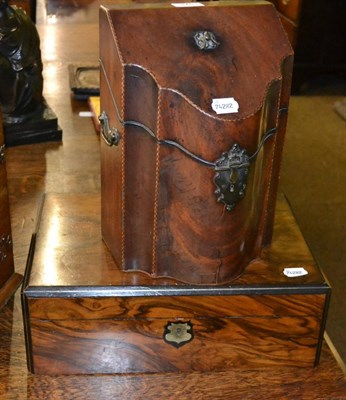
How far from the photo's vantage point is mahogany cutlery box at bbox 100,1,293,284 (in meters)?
0.85

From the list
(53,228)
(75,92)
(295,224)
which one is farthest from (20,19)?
(295,224)

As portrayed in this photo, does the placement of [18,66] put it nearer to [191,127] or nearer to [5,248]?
[5,248]

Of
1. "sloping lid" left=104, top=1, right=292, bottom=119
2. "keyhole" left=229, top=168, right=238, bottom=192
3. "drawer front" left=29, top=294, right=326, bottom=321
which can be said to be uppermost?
"sloping lid" left=104, top=1, right=292, bottom=119

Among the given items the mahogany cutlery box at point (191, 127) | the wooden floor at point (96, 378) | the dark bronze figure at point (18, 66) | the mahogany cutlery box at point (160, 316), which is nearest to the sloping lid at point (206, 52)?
the mahogany cutlery box at point (191, 127)

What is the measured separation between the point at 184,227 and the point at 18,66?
73 cm

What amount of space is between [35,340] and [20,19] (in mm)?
783

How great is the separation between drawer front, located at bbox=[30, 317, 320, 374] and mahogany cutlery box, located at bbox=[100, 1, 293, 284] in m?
0.08

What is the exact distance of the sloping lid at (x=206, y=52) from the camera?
84 centimetres

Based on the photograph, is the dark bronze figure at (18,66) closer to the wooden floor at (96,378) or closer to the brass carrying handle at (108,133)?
the wooden floor at (96,378)

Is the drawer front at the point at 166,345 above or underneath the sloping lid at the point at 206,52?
underneath

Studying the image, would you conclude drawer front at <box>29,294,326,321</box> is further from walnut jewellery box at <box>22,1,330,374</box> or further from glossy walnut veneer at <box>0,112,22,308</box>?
glossy walnut veneer at <box>0,112,22,308</box>

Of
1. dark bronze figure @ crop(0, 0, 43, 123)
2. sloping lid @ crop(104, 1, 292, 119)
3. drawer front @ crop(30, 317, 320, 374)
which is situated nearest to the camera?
sloping lid @ crop(104, 1, 292, 119)

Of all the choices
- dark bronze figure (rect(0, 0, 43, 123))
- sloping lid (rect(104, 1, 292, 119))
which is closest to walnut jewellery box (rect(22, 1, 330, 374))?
sloping lid (rect(104, 1, 292, 119))

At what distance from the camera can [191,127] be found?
2.78 feet
